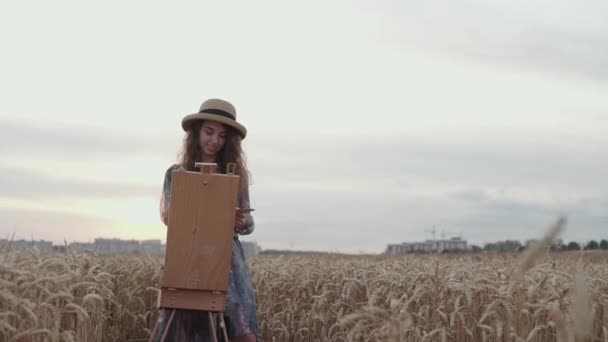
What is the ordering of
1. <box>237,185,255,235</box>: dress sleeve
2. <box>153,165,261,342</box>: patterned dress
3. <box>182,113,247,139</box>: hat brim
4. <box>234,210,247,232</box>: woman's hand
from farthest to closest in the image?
<box>182,113,247,139</box>: hat brim → <box>153,165,261,342</box>: patterned dress → <box>237,185,255,235</box>: dress sleeve → <box>234,210,247,232</box>: woman's hand

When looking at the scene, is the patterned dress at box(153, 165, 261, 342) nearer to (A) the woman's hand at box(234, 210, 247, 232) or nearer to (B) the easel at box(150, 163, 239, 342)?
(A) the woman's hand at box(234, 210, 247, 232)

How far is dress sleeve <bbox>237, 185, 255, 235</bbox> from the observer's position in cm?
477

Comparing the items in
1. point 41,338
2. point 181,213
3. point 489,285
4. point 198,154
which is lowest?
point 41,338

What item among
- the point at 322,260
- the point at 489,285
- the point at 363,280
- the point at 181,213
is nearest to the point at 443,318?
the point at 489,285

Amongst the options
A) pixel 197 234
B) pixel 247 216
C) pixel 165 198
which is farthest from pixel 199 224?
pixel 165 198

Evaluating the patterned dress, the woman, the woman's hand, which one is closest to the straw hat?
the woman

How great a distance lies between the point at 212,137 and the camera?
5.04 metres

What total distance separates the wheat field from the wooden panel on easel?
54 cm

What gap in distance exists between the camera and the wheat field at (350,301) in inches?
136

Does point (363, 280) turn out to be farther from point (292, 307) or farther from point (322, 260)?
point (322, 260)

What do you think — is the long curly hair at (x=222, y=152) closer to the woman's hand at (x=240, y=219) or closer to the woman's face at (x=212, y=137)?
the woman's face at (x=212, y=137)

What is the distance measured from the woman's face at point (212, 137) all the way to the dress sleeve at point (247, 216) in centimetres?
36

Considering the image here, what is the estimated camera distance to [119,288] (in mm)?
7473

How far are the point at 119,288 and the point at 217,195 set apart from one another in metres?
3.79
